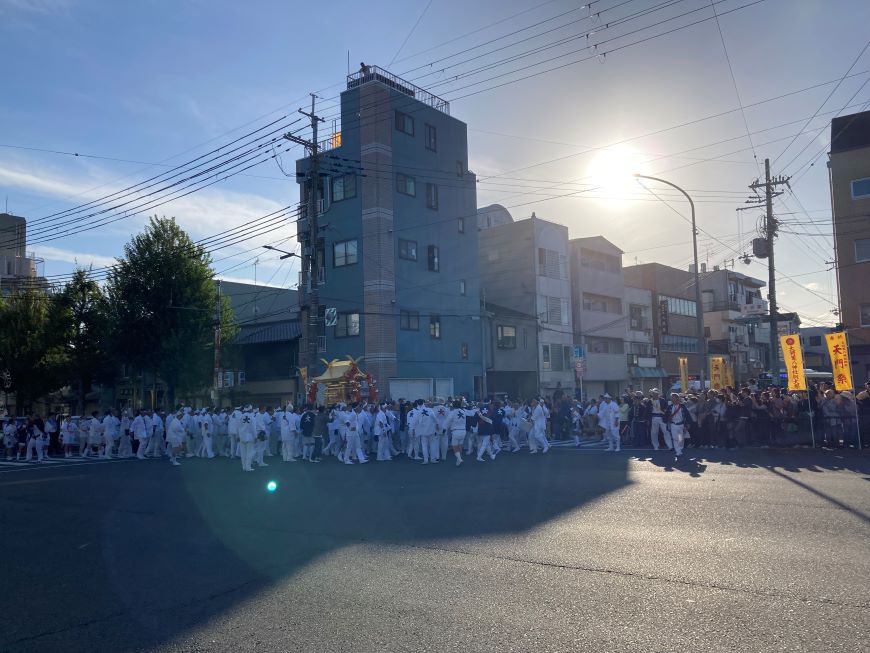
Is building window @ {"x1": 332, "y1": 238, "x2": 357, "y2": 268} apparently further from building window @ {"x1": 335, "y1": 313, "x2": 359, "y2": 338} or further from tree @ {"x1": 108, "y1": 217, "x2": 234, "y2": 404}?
tree @ {"x1": 108, "y1": 217, "x2": 234, "y2": 404}

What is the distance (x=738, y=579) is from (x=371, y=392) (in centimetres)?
2257

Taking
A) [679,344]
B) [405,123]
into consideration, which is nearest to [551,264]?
[405,123]

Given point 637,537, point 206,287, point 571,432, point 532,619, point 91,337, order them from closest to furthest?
point 532,619
point 637,537
point 571,432
point 206,287
point 91,337

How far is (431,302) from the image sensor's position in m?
37.0

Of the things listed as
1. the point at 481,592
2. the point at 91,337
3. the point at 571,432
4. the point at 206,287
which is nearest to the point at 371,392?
the point at 571,432

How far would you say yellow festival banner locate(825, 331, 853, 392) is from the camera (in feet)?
59.8

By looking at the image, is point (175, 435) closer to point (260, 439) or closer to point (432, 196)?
point (260, 439)

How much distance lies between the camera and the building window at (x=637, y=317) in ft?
168

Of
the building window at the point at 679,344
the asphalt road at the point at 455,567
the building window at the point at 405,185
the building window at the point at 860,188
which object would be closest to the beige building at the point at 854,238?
the building window at the point at 860,188

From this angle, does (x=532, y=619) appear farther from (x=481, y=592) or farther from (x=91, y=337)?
(x=91, y=337)

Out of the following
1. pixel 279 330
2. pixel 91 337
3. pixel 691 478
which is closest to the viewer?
pixel 691 478

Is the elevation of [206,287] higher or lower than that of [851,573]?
higher

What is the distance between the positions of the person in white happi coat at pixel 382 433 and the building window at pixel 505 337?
20.2 meters

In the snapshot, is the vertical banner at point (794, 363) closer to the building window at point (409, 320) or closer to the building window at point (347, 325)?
the building window at point (409, 320)
